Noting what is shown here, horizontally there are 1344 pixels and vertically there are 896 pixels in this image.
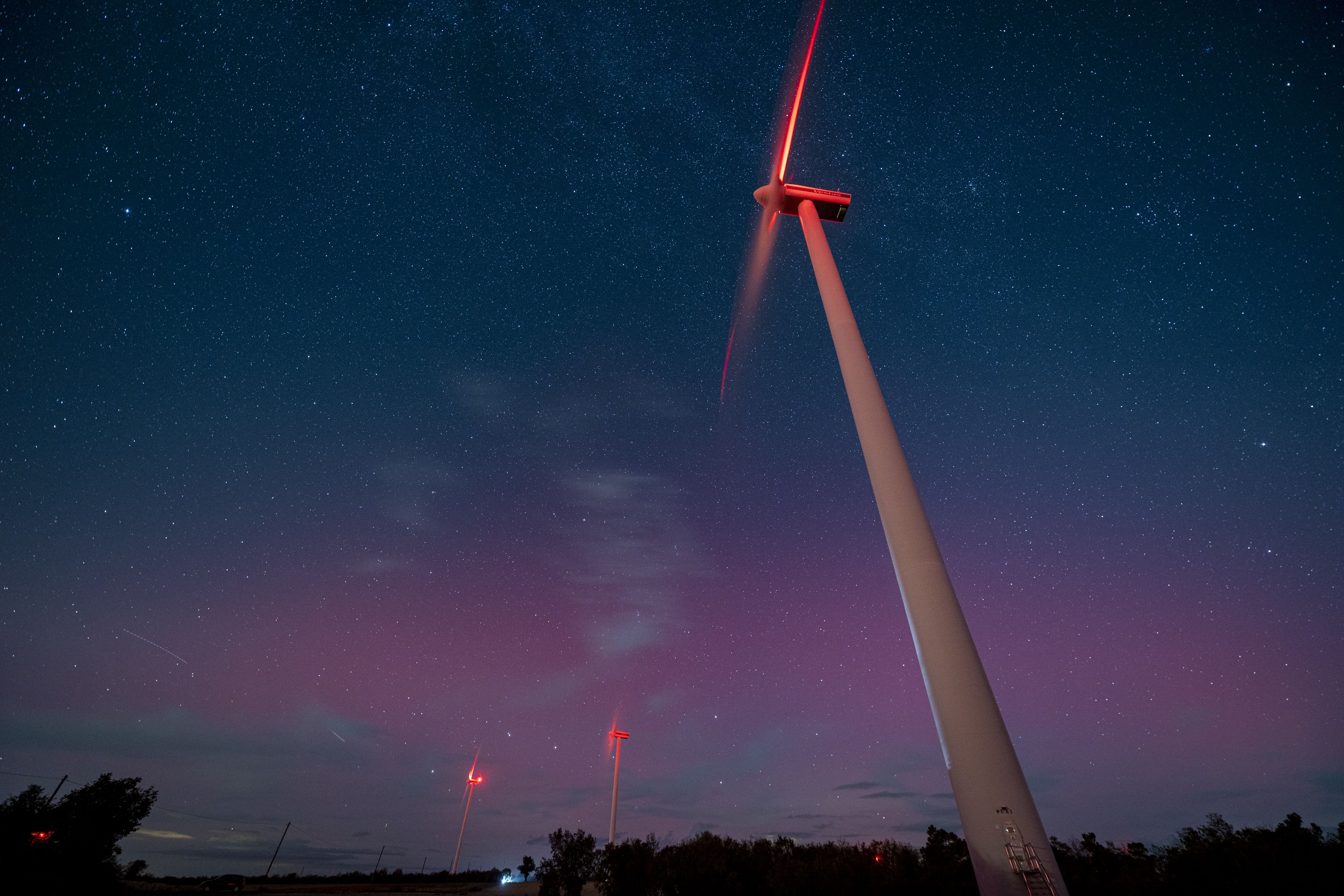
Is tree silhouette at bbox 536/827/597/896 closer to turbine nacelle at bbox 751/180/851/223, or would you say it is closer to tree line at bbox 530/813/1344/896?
tree line at bbox 530/813/1344/896

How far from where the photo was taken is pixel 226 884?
67812 millimetres

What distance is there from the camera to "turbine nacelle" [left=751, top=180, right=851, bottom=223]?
26.1 metres

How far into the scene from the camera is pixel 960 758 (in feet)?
33.2

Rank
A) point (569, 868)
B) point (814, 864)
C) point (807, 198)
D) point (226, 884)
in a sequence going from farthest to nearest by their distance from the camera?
point (226, 884) → point (569, 868) → point (814, 864) → point (807, 198)

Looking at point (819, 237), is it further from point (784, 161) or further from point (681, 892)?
point (681, 892)

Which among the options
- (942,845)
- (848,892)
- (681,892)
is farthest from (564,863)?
(942,845)

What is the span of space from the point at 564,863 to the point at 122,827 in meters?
45.9

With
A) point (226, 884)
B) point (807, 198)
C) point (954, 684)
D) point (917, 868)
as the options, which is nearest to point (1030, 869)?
point (954, 684)

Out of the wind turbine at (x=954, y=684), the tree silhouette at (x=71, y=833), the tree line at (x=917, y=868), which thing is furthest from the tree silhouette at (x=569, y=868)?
the wind turbine at (x=954, y=684)

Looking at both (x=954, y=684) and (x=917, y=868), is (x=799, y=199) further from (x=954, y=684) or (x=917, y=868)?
(x=917, y=868)

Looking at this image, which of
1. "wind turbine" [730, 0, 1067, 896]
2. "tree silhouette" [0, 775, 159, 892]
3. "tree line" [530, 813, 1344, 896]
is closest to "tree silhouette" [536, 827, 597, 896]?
"tree line" [530, 813, 1344, 896]

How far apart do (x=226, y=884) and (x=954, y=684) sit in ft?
308

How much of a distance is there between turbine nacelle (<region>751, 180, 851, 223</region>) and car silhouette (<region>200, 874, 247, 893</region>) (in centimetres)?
8700

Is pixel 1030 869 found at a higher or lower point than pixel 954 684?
lower
